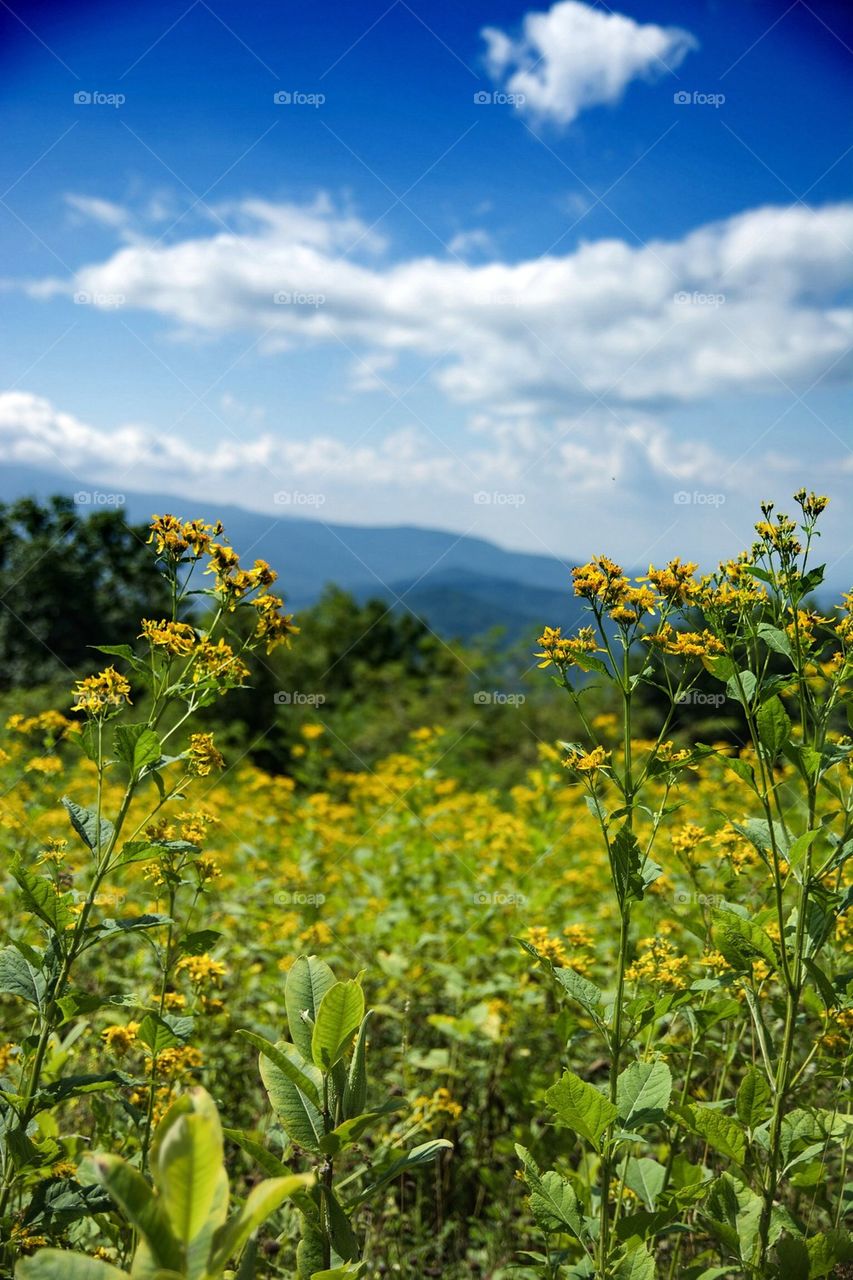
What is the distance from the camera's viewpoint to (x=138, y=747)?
1.23 metres

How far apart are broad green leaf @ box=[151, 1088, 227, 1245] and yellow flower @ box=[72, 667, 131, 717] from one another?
2.68 feet

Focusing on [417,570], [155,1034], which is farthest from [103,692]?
[417,570]

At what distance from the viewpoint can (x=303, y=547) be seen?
33.6 meters

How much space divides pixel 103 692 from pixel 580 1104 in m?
0.89

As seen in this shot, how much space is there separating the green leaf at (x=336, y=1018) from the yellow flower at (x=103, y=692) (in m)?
0.62

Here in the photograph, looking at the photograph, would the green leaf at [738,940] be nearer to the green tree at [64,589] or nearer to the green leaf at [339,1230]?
the green leaf at [339,1230]

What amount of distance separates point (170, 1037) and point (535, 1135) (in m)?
1.00

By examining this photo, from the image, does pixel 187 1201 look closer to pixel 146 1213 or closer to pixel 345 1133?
pixel 146 1213

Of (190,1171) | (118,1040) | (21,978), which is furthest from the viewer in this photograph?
(118,1040)

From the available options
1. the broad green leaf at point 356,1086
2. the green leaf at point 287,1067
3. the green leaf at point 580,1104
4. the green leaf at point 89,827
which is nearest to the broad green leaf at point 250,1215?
the green leaf at point 287,1067

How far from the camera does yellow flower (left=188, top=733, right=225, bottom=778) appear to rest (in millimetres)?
1413

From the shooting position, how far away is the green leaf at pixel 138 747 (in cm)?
122

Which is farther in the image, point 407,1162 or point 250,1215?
point 407,1162

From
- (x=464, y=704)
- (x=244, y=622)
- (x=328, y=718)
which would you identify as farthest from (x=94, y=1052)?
(x=464, y=704)
